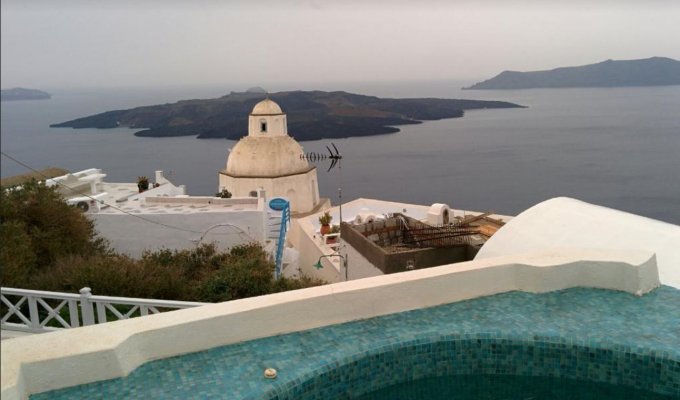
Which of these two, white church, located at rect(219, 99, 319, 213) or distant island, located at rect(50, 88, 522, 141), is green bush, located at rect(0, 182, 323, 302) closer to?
white church, located at rect(219, 99, 319, 213)

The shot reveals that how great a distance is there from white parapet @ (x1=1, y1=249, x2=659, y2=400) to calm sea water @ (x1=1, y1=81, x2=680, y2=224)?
28.9 m

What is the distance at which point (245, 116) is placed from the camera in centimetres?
6881

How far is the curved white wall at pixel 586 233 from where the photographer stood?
21.8 feet

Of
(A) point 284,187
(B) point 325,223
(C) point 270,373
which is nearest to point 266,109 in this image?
(A) point 284,187

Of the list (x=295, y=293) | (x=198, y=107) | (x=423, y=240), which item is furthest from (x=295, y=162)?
(x=198, y=107)

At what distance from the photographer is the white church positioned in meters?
29.4

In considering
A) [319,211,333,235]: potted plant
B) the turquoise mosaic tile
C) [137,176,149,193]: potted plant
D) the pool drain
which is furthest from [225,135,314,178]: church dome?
the pool drain

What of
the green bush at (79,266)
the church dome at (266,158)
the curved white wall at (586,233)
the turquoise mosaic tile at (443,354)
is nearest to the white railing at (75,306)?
the turquoise mosaic tile at (443,354)

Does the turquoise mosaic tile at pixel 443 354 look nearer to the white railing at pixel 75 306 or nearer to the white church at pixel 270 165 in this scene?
the white railing at pixel 75 306

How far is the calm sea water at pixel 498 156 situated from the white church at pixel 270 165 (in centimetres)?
1607

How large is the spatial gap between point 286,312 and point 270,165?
25413 mm

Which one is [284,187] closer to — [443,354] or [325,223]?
[325,223]

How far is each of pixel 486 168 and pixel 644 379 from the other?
240ft

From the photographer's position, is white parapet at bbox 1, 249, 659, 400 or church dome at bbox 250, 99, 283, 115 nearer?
white parapet at bbox 1, 249, 659, 400
